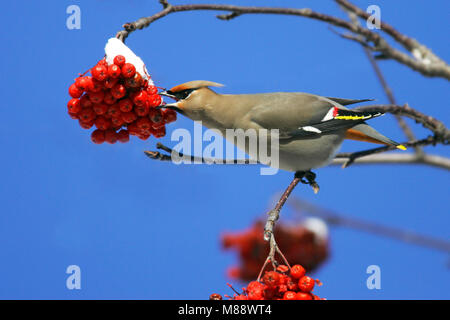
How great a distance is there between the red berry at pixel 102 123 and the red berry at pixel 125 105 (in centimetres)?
10

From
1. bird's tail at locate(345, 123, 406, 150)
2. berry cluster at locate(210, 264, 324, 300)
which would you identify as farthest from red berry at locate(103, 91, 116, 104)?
bird's tail at locate(345, 123, 406, 150)

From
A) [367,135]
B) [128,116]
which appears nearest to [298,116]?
[367,135]

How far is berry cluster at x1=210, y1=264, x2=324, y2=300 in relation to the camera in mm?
1849

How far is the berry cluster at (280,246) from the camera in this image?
3281 mm

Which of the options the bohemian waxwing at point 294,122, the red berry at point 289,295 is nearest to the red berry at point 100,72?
the bohemian waxwing at point 294,122

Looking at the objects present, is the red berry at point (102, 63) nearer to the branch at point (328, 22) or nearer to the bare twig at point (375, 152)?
the branch at point (328, 22)

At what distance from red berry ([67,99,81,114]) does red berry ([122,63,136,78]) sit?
216 mm

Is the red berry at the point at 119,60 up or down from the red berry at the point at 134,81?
up

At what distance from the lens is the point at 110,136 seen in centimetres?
238

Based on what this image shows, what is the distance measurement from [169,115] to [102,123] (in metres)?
0.28

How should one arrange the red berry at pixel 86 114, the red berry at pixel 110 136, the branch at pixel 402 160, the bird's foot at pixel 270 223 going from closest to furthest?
the bird's foot at pixel 270 223 → the red berry at pixel 86 114 → the red berry at pixel 110 136 → the branch at pixel 402 160

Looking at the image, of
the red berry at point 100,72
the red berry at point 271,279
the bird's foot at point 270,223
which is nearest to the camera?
the red berry at point 271,279
